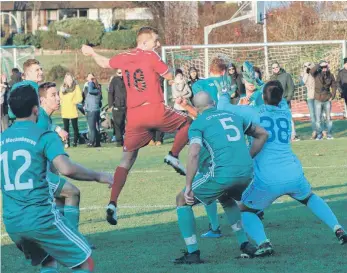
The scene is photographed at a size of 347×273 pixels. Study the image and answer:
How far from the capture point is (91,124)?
23672 mm

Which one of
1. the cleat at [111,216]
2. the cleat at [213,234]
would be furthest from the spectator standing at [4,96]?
the cleat at [213,234]

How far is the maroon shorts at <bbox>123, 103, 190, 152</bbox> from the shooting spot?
34.7 ft

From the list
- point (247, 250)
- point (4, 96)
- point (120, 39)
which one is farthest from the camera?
point (120, 39)

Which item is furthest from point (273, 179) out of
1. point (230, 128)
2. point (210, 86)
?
point (210, 86)

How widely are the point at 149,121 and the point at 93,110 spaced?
13.2 m

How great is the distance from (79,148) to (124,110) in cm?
169

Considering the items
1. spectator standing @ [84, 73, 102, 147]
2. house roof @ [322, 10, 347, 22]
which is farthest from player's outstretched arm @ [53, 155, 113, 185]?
house roof @ [322, 10, 347, 22]

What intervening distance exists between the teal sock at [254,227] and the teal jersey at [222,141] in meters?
0.64

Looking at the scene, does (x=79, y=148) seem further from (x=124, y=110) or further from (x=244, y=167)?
(x=244, y=167)

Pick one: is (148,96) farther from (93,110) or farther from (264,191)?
(93,110)

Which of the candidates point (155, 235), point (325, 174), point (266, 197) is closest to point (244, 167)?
point (266, 197)

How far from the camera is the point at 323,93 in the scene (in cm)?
2328

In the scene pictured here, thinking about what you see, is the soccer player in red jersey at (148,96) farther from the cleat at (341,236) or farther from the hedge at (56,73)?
the hedge at (56,73)

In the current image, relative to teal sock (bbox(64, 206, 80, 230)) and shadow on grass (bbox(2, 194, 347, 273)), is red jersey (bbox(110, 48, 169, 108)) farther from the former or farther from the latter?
teal sock (bbox(64, 206, 80, 230))
